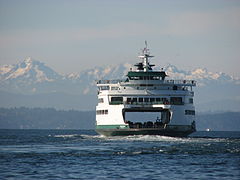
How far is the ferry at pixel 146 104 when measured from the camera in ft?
303

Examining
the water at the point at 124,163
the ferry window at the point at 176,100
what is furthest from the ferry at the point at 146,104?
the water at the point at 124,163

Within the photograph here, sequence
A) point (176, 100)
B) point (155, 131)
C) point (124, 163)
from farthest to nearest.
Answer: point (176, 100) < point (155, 131) < point (124, 163)

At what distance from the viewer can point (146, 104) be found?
3676 inches

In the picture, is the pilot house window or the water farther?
the pilot house window

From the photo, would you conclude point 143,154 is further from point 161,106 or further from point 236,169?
point 161,106

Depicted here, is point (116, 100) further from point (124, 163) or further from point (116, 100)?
point (124, 163)

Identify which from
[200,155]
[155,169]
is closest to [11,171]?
[155,169]

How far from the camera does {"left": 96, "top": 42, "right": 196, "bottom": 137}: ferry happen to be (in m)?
92.3

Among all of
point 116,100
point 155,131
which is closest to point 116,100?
point 116,100

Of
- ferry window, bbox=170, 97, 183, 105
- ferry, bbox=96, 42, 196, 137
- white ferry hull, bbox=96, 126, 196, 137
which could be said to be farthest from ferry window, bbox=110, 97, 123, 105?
ferry window, bbox=170, 97, 183, 105

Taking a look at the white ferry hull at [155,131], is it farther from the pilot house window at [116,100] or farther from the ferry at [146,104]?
the pilot house window at [116,100]

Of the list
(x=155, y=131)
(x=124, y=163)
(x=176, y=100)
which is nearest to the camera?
(x=124, y=163)

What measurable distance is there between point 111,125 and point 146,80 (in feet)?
23.8

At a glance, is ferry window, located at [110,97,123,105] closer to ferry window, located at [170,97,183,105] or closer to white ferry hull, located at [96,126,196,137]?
white ferry hull, located at [96,126,196,137]
